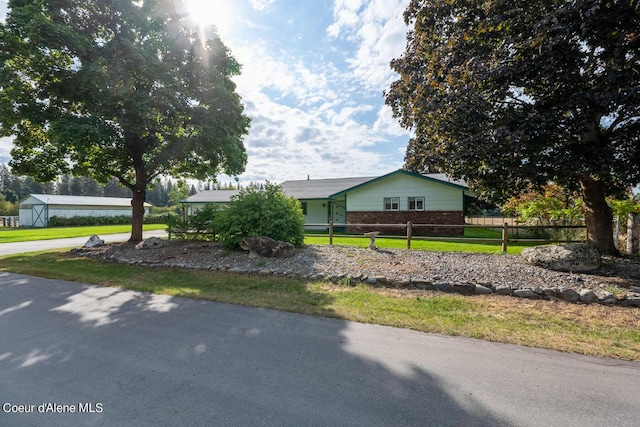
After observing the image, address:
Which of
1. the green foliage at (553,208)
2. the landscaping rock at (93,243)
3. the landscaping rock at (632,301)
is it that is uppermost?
the green foliage at (553,208)

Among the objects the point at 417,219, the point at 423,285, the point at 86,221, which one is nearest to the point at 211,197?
the point at 86,221

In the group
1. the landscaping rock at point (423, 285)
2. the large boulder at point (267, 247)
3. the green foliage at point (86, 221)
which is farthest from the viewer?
the green foliage at point (86, 221)

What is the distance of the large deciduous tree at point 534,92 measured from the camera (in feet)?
16.8

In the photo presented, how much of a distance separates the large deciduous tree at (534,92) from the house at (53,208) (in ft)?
128

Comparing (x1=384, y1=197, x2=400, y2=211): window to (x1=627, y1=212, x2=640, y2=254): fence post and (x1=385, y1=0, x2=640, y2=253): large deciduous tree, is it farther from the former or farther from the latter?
(x1=627, y1=212, x2=640, y2=254): fence post

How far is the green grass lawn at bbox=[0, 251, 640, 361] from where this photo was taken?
12.5ft

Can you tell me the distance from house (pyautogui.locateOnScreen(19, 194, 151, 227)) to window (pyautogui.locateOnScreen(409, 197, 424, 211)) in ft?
120

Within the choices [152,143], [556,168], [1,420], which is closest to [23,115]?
[152,143]

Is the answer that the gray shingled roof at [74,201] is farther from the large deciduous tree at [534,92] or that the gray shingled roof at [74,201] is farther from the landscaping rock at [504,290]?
the landscaping rock at [504,290]

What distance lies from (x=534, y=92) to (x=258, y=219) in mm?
8451

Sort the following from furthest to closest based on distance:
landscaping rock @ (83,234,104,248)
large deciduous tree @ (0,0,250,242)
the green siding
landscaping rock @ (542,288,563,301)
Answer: the green siding < landscaping rock @ (83,234,104,248) < large deciduous tree @ (0,0,250,242) < landscaping rock @ (542,288,563,301)

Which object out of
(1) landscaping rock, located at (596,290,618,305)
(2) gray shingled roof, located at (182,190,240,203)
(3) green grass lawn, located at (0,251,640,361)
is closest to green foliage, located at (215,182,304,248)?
(3) green grass lawn, located at (0,251,640,361)

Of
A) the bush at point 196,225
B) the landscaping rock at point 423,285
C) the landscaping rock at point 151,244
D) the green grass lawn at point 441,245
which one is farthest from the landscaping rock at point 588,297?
the landscaping rock at point 151,244

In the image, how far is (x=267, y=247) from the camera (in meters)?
8.90
